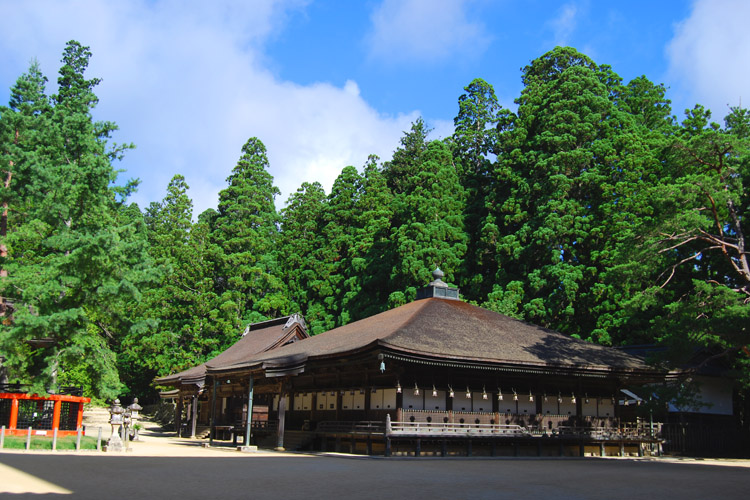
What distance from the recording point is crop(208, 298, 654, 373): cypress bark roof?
65.7ft

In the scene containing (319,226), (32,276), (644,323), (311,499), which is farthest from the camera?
(319,226)

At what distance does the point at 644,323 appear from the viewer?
30438mm

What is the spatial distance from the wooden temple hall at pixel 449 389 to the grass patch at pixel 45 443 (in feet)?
17.6

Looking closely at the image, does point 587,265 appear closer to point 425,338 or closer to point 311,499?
point 425,338

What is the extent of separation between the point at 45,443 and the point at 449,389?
13.2 m

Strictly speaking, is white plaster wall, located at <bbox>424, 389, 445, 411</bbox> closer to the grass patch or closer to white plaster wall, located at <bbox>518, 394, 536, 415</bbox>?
white plaster wall, located at <bbox>518, 394, 536, 415</bbox>

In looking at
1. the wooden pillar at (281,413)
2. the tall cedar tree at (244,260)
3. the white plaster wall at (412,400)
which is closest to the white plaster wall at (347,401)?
the wooden pillar at (281,413)

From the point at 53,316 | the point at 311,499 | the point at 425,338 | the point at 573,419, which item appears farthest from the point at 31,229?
the point at 573,419

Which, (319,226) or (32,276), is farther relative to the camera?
(319,226)

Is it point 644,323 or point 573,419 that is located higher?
point 644,323

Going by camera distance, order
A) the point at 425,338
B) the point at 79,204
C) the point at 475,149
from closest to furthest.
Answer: the point at 425,338
the point at 79,204
the point at 475,149

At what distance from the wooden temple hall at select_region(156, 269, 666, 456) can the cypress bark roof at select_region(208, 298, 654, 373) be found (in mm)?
55

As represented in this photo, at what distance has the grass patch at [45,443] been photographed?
18844mm

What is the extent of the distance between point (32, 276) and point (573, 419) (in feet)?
70.2
